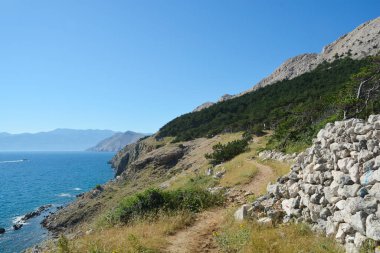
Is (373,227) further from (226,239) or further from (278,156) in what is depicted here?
(278,156)

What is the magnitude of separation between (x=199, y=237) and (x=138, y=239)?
2.47 m

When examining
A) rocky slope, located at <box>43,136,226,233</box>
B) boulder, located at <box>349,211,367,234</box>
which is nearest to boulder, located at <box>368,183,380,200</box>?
boulder, located at <box>349,211,367,234</box>

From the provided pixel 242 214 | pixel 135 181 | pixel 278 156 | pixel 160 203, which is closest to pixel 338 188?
pixel 242 214

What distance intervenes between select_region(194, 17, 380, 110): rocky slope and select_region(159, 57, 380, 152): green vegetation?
11.4 m

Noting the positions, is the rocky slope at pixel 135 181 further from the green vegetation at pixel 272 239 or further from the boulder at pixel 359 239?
the boulder at pixel 359 239

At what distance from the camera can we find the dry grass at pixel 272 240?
916cm

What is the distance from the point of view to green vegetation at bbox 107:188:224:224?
1560cm

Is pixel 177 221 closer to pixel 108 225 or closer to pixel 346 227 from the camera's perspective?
pixel 108 225

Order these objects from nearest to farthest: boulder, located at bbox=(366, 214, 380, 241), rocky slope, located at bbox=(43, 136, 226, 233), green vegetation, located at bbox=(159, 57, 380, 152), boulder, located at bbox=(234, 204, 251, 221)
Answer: boulder, located at bbox=(366, 214, 380, 241)
boulder, located at bbox=(234, 204, 251, 221)
green vegetation, located at bbox=(159, 57, 380, 152)
rocky slope, located at bbox=(43, 136, 226, 233)

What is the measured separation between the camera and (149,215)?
589 inches

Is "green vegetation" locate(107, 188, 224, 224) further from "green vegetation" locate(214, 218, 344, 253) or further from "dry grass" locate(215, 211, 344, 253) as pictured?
"dry grass" locate(215, 211, 344, 253)

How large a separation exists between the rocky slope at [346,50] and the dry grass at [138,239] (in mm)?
97906

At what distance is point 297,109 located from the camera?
45844 mm

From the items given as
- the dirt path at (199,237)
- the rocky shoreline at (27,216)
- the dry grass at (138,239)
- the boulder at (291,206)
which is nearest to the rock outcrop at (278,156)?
the dirt path at (199,237)
